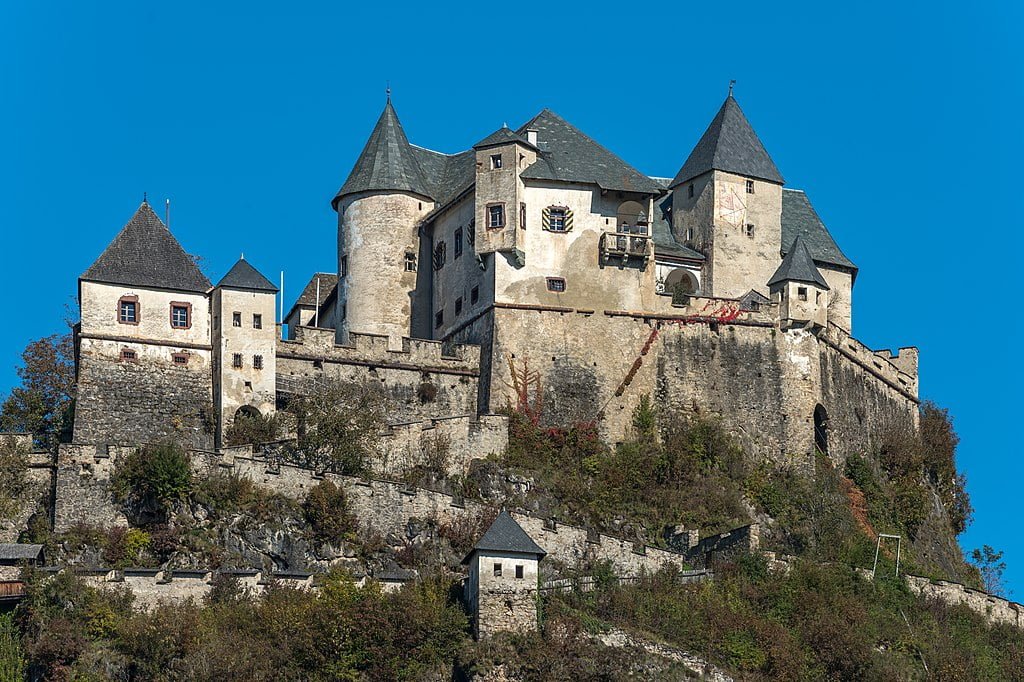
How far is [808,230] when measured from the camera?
80.8 meters

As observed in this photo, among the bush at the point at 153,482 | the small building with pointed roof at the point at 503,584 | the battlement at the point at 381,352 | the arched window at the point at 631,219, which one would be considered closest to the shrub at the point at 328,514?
the bush at the point at 153,482

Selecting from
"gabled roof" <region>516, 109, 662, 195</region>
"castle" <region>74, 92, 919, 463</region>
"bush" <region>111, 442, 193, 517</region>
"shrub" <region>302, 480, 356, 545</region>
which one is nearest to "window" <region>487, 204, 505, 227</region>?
"castle" <region>74, 92, 919, 463</region>

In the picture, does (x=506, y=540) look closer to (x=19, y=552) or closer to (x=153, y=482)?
(x=153, y=482)

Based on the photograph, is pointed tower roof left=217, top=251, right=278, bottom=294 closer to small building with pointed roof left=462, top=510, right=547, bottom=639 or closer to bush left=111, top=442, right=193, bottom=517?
bush left=111, top=442, right=193, bottom=517

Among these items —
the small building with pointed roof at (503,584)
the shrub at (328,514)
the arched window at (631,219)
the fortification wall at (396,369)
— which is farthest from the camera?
the arched window at (631,219)

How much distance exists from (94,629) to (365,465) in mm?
12779

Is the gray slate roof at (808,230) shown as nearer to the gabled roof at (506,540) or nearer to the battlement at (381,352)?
the battlement at (381,352)

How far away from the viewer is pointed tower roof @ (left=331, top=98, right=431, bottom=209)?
76.8m

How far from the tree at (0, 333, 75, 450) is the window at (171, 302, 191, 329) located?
3613mm

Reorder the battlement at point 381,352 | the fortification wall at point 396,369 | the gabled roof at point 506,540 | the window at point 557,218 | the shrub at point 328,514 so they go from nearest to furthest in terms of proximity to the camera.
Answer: the gabled roof at point 506,540 → the shrub at point 328,514 → the fortification wall at point 396,369 → the battlement at point 381,352 → the window at point 557,218

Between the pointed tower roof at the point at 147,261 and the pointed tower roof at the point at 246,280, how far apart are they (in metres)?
0.75

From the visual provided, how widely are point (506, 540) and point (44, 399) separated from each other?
1922 cm

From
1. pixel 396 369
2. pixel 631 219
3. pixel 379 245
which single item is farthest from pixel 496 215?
pixel 396 369

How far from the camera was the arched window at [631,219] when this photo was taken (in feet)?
243
